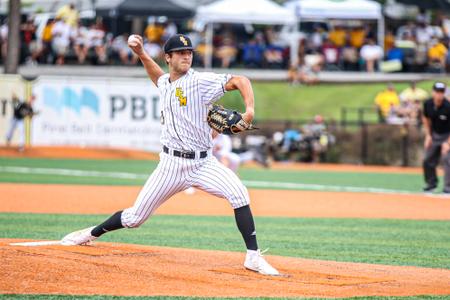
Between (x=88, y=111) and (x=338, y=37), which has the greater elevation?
(x=338, y=37)

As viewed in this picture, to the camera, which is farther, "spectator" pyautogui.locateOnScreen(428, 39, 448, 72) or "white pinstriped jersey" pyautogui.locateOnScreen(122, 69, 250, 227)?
"spectator" pyautogui.locateOnScreen(428, 39, 448, 72)

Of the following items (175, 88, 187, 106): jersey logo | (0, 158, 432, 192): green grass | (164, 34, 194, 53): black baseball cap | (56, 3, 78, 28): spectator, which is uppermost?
(56, 3, 78, 28): spectator

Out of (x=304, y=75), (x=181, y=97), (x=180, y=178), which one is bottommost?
(x=304, y=75)

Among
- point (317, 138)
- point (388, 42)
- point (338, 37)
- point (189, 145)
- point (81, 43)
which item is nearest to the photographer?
point (189, 145)

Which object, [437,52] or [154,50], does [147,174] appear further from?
[437,52]

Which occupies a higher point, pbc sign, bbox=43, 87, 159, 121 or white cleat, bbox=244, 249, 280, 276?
white cleat, bbox=244, 249, 280, 276

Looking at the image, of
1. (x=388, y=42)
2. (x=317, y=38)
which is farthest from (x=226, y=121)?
(x=388, y=42)

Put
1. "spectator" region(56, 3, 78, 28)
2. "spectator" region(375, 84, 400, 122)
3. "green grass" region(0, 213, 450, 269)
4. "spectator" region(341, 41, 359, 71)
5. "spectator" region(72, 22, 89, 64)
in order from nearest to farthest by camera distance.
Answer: "green grass" region(0, 213, 450, 269)
"spectator" region(375, 84, 400, 122)
"spectator" region(56, 3, 78, 28)
"spectator" region(72, 22, 89, 64)
"spectator" region(341, 41, 359, 71)

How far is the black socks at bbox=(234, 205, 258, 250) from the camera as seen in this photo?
324 inches

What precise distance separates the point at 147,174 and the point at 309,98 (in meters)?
11.2

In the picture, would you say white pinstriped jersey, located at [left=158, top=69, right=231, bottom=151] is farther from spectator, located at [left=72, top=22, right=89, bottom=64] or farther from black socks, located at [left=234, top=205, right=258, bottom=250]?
spectator, located at [left=72, top=22, right=89, bottom=64]

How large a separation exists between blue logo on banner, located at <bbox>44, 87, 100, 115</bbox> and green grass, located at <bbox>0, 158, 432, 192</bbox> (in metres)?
1.89

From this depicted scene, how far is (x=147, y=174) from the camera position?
74.1 ft

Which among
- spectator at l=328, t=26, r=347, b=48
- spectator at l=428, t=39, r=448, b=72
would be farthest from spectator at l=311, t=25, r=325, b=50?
spectator at l=428, t=39, r=448, b=72
